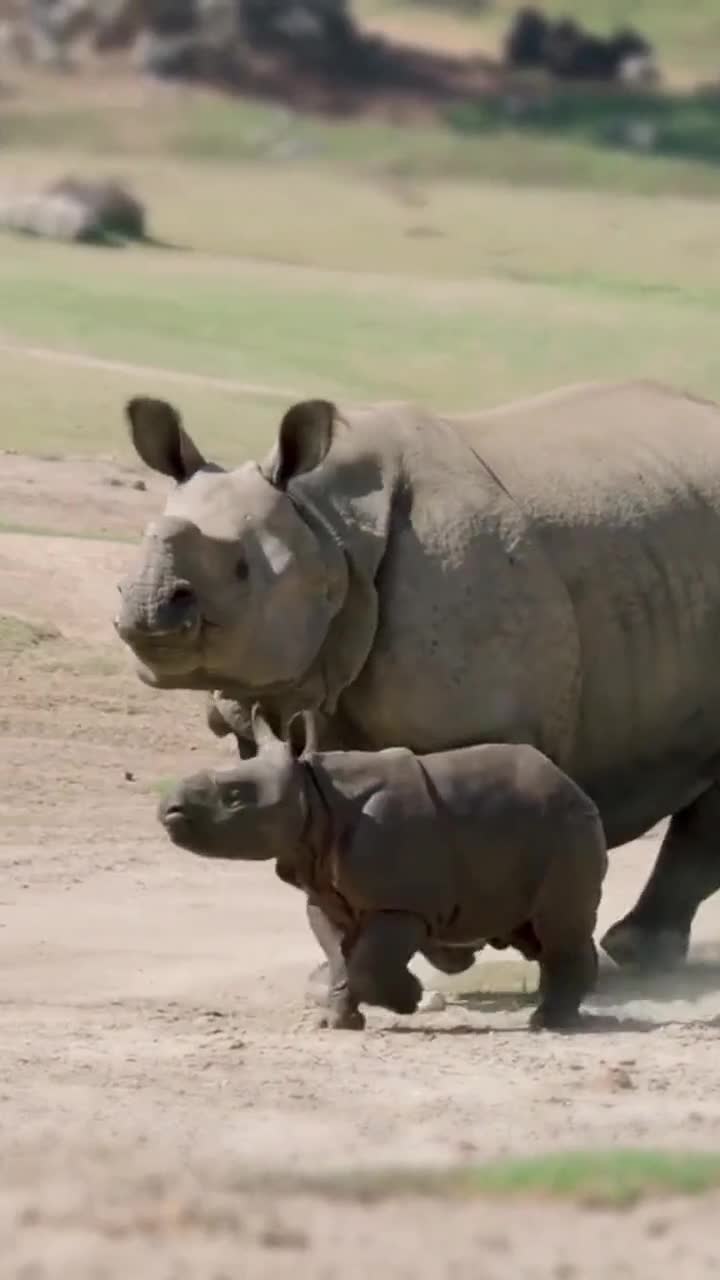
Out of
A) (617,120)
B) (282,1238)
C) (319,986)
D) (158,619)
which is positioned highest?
(282,1238)

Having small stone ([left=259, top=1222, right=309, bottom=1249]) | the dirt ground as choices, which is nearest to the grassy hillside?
the dirt ground

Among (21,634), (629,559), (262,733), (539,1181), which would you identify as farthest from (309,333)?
(539,1181)

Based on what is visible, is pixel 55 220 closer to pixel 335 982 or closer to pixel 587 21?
pixel 335 982

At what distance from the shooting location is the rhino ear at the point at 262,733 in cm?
971

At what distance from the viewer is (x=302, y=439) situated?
995 centimetres

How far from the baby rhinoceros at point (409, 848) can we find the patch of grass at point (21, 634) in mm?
5749

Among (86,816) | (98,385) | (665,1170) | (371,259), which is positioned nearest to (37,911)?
(86,816)

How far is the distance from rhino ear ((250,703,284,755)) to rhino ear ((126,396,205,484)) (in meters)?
0.75

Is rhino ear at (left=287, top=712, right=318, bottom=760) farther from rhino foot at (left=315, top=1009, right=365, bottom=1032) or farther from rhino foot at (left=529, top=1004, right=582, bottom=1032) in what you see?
rhino foot at (left=529, top=1004, right=582, bottom=1032)

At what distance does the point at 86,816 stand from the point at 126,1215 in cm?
771

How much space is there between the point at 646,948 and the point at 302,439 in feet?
7.90

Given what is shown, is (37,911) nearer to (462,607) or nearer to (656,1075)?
(462,607)

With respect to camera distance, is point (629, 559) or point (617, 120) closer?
point (629, 559)

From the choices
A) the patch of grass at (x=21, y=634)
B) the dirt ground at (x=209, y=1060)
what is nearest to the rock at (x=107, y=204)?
the dirt ground at (x=209, y=1060)
